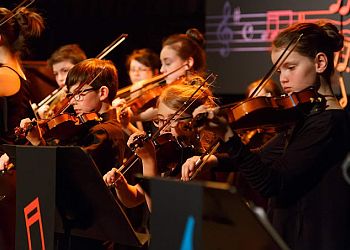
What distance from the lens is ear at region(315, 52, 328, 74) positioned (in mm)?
2053

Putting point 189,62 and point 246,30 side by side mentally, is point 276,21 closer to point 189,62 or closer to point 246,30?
point 246,30

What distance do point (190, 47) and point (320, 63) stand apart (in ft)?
5.01

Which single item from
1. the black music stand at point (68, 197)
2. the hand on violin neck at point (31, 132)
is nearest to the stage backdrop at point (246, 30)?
the hand on violin neck at point (31, 132)

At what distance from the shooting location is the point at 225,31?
4.44 metres

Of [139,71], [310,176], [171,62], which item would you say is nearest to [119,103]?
[171,62]

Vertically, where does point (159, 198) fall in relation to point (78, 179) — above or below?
above

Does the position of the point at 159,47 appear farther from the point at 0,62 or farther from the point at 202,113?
the point at 202,113

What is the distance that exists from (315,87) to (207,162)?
400mm

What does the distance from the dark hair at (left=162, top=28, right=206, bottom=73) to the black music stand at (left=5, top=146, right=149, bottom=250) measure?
1.56m

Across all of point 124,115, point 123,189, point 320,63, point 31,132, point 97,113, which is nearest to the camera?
point 320,63

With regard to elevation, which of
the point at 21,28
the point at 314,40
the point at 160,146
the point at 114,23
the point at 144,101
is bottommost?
the point at 144,101

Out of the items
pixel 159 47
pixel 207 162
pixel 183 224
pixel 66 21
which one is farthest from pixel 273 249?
pixel 66 21

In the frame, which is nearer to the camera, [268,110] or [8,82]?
[268,110]

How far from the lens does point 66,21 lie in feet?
16.7
